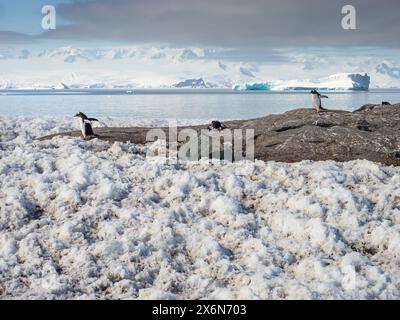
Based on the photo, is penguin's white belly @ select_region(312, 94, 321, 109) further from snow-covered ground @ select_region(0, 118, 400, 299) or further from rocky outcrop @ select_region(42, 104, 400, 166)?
snow-covered ground @ select_region(0, 118, 400, 299)

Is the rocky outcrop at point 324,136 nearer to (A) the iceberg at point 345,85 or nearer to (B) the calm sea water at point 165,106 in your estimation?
(B) the calm sea water at point 165,106

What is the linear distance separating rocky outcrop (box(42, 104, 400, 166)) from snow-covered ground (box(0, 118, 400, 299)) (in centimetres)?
133

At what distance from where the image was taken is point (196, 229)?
9648 mm

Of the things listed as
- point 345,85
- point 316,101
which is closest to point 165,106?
point 316,101

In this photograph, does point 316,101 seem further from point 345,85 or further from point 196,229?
point 345,85

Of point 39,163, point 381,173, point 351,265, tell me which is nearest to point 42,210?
point 39,163

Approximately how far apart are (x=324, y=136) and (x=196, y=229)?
7.36m

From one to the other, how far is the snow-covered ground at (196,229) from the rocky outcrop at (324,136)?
4.35 ft

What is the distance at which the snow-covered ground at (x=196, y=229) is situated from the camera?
8039 millimetres

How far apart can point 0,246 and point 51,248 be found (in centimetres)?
102

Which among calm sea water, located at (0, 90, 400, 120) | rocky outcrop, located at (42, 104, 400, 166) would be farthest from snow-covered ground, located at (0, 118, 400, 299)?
calm sea water, located at (0, 90, 400, 120)

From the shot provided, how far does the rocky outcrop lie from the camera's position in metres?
14.1

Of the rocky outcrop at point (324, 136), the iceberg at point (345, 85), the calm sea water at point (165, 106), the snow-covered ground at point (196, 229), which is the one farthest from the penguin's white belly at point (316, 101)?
the iceberg at point (345, 85)
